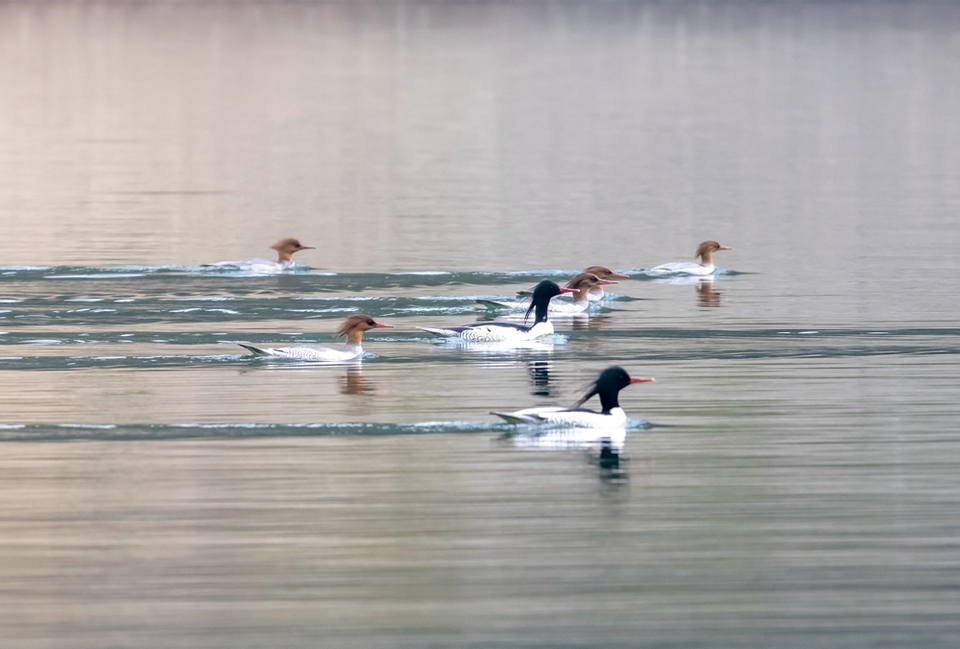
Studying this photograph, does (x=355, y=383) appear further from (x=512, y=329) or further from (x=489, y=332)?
(x=512, y=329)

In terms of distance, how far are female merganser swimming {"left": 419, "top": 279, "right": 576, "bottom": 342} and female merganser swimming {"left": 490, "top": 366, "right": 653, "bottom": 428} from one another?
609 cm

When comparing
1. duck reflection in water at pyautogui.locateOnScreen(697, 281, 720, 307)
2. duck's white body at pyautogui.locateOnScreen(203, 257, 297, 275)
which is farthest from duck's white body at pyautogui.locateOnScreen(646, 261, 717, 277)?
duck's white body at pyautogui.locateOnScreen(203, 257, 297, 275)

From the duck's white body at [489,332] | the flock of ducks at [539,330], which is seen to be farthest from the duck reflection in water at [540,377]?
the duck's white body at [489,332]

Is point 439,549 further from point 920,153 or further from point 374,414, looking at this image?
point 920,153

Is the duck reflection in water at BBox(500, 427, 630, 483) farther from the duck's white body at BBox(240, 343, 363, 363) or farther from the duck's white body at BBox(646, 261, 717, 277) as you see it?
the duck's white body at BBox(646, 261, 717, 277)

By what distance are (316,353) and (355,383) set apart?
1726 mm

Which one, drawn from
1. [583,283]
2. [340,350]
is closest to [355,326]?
[340,350]

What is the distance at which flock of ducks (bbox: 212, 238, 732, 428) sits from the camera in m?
17.3

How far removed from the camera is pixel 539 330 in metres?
24.3

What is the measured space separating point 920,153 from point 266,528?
50731mm

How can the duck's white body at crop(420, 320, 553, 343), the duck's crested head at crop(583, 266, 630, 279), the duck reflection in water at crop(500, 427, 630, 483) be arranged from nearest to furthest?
the duck reflection in water at crop(500, 427, 630, 483) → the duck's white body at crop(420, 320, 553, 343) → the duck's crested head at crop(583, 266, 630, 279)

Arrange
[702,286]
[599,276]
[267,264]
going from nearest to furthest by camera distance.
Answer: [599,276], [702,286], [267,264]

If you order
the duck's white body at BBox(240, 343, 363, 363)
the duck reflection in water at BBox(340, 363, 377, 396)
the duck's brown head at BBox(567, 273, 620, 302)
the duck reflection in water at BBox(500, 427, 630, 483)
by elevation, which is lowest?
the duck reflection in water at BBox(500, 427, 630, 483)

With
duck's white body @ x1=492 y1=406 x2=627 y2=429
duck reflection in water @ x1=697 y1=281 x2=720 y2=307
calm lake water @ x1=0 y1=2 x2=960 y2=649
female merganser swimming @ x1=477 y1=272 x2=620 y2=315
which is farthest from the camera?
duck reflection in water @ x1=697 y1=281 x2=720 y2=307
